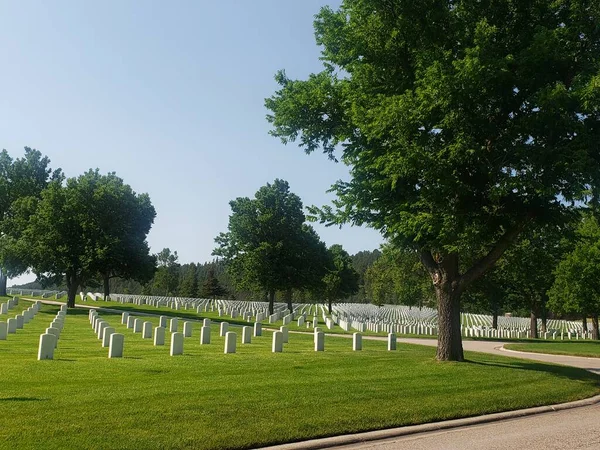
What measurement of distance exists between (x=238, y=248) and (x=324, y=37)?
3720cm

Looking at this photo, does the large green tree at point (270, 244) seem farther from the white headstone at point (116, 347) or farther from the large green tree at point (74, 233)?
the white headstone at point (116, 347)

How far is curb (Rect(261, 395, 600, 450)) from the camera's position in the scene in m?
7.42

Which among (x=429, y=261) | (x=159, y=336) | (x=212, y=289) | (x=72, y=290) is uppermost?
(x=429, y=261)

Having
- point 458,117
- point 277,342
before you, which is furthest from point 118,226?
point 458,117

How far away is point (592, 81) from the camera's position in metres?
11.8

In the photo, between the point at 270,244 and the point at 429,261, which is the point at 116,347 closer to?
the point at 429,261

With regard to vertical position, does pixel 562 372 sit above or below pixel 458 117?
below

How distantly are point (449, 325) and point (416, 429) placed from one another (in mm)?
7371

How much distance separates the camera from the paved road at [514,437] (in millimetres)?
7699

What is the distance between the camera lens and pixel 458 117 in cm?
1309

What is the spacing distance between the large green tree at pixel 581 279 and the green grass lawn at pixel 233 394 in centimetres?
2478

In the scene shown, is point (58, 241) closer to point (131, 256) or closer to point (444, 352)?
point (131, 256)

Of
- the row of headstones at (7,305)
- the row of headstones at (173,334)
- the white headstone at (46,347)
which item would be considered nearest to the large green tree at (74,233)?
the row of headstones at (7,305)

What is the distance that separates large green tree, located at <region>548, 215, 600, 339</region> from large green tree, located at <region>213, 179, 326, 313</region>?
Result: 21030mm
